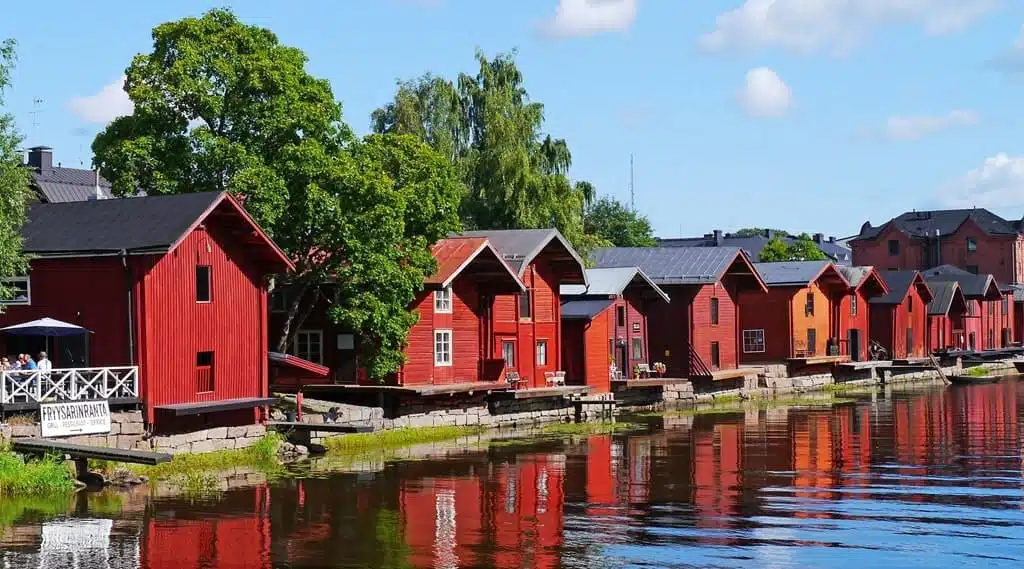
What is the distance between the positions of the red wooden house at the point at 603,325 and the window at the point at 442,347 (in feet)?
32.9

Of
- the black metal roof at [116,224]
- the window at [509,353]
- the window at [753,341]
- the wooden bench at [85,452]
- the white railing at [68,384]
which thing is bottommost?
the wooden bench at [85,452]

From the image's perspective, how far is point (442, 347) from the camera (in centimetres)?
5406

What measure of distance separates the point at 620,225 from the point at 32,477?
97.7 meters

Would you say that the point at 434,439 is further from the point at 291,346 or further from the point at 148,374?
the point at 148,374

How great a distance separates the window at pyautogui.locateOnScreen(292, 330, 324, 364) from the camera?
5212cm

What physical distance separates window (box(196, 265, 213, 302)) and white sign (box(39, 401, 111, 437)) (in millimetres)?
5170

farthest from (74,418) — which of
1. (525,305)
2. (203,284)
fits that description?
(525,305)

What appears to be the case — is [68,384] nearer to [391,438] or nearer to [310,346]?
[391,438]

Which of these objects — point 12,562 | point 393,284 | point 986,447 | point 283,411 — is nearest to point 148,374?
point 283,411

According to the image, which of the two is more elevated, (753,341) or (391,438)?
(753,341)

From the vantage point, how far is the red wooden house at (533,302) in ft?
190

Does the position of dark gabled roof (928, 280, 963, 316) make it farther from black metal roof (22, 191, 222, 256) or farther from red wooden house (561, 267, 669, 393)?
black metal roof (22, 191, 222, 256)

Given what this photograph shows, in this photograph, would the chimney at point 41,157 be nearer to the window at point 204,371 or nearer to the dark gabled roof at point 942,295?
the window at point 204,371

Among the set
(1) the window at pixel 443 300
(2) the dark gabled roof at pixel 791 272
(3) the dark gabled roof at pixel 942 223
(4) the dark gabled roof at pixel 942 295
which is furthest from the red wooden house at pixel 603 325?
(3) the dark gabled roof at pixel 942 223
